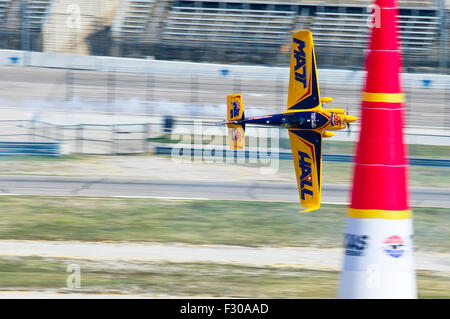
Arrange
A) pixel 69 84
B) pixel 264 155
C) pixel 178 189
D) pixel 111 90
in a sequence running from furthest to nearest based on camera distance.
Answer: pixel 69 84 < pixel 111 90 < pixel 264 155 < pixel 178 189

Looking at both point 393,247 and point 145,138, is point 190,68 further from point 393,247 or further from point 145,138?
point 393,247

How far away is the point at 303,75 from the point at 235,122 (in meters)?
2.60

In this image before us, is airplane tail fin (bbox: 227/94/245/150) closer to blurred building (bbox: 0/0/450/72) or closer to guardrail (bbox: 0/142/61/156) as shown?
guardrail (bbox: 0/142/61/156)

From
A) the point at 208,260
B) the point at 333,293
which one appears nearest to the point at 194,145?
the point at 208,260

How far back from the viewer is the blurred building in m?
34.7

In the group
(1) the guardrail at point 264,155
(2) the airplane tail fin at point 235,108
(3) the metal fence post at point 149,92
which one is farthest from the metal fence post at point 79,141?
(2) the airplane tail fin at point 235,108

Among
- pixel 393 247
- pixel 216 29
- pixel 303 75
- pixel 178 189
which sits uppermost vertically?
pixel 216 29

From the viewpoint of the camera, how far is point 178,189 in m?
18.7

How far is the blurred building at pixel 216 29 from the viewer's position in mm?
34656

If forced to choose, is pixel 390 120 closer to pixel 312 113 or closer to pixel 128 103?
pixel 312 113

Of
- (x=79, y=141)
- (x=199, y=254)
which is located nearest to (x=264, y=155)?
(x=79, y=141)

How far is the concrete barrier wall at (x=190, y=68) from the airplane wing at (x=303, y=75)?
716 inches
